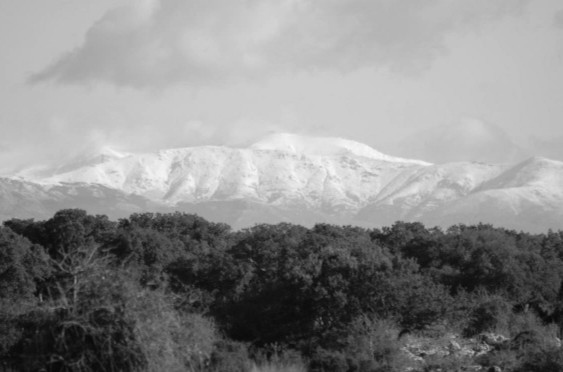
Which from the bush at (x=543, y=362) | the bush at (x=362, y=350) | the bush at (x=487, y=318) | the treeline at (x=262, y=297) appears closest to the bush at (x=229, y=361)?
the treeline at (x=262, y=297)

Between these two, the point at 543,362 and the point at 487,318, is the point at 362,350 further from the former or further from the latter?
the point at 487,318

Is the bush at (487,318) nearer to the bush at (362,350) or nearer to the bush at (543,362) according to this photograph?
the bush at (362,350)

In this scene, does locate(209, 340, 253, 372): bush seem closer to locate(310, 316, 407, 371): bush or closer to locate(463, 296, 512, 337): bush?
locate(310, 316, 407, 371): bush

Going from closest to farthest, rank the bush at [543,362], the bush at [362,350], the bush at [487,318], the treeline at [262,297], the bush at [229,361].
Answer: the treeline at [262,297], the bush at [229,361], the bush at [543,362], the bush at [362,350], the bush at [487,318]

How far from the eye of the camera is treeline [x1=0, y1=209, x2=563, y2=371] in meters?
30.4

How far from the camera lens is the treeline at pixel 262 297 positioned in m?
30.4

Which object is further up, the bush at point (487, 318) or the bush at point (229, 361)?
the bush at point (487, 318)

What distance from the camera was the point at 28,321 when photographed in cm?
3228

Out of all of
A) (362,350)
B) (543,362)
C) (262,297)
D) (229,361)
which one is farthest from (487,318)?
(229,361)

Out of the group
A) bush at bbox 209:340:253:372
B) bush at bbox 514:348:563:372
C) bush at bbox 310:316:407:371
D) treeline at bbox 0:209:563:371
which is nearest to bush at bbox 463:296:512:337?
treeline at bbox 0:209:563:371

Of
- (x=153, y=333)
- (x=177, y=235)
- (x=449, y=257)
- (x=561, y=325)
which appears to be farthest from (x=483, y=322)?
(x=177, y=235)

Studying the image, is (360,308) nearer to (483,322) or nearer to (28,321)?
(483,322)

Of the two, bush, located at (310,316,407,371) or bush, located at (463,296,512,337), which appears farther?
bush, located at (463,296,512,337)

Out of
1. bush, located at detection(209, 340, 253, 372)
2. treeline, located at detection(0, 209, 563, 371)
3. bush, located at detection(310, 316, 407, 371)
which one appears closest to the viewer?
treeline, located at detection(0, 209, 563, 371)
